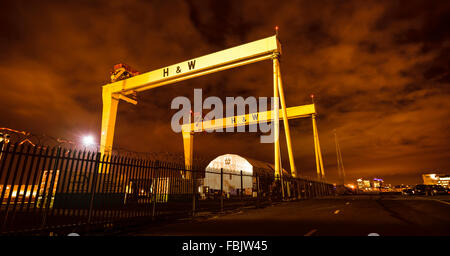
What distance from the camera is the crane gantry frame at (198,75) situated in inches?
766

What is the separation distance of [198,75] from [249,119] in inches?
429

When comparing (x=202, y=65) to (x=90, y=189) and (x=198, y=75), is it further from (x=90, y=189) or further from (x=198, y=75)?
(x=90, y=189)

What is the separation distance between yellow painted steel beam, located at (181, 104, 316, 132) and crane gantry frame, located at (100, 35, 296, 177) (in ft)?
23.0

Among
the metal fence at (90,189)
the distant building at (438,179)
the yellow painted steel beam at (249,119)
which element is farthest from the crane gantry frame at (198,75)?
the distant building at (438,179)

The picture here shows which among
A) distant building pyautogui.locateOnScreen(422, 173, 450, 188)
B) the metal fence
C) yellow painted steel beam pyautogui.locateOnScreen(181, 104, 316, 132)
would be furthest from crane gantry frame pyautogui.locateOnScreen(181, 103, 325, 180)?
distant building pyautogui.locateOnScreen(422, 173, 450, 188)

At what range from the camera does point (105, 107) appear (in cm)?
2461

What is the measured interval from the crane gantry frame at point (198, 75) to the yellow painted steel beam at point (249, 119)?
7.00 meters

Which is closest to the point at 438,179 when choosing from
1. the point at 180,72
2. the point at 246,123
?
the point at 246,123

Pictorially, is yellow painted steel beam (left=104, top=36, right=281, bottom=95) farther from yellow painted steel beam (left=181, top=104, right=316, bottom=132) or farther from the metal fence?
the metal fence

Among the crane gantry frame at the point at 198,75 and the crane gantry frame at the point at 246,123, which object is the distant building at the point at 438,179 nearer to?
the crane gantry frame at the point at 246,123
